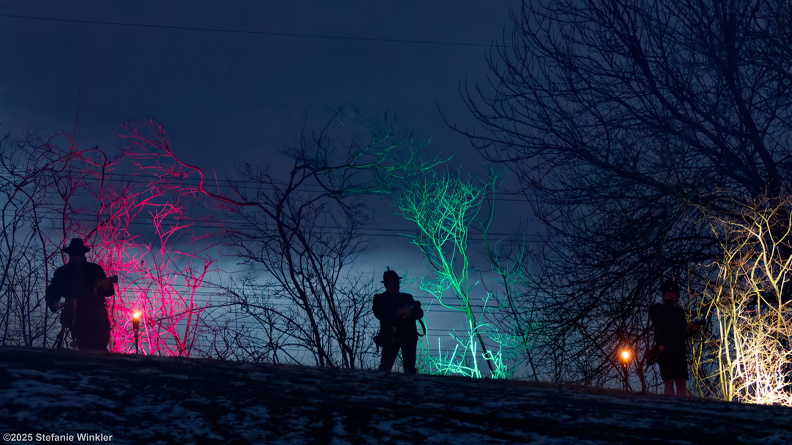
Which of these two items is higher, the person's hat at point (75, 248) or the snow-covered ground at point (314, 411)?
the person's hat at point (75, 248)

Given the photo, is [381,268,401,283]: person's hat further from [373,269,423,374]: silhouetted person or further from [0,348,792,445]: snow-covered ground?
[0,348,792,445]: snow-covered ground

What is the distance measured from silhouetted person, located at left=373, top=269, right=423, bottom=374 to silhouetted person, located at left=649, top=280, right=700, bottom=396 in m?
2.49

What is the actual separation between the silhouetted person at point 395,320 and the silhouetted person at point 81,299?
286cm

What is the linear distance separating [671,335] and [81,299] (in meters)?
6.12

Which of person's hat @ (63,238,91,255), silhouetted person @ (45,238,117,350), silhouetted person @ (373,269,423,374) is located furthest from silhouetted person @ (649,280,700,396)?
person's hat @ (63,238,91,255)

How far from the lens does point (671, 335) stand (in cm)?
742

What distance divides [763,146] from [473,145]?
396 centimetres

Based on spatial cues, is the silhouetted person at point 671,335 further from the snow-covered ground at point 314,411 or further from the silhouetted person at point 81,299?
the snow-covered ground at point 314,411

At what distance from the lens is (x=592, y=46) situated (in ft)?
32.9

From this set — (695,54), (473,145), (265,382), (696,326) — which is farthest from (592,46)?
(265,382)

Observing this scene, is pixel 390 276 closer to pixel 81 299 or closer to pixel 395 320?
pixel 395 320

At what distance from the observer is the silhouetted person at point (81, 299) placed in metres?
7.12

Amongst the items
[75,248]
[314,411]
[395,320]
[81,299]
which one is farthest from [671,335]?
[314,411]

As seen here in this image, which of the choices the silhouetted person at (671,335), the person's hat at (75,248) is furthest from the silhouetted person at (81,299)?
the silhouetted person at (671,335)
